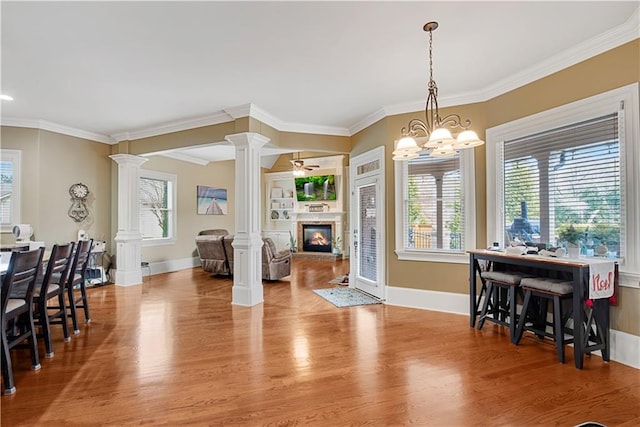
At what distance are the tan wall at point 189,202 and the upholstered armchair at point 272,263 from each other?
270cm

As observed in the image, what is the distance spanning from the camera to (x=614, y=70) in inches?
110

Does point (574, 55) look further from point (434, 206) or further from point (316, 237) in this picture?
point (316, 237)

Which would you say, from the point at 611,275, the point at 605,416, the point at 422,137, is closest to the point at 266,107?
the point at 422,137

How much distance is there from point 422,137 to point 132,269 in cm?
547

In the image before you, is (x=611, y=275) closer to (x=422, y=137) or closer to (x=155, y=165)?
(x=422, y=137)

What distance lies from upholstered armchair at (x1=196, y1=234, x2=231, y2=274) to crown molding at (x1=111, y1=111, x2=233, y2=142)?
2.28 meters

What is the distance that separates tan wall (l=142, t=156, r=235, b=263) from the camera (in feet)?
23.6

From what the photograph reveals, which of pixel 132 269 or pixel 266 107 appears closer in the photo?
pixel 266 107

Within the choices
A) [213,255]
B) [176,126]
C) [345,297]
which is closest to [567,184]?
[345,297]

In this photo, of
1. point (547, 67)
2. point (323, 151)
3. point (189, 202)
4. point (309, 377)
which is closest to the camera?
point (309, 377)

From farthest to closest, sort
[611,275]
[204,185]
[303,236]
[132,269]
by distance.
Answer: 1. [303,236]
2. [204,185]
3. [132,269]
4. [611,275]

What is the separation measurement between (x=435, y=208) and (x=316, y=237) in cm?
640

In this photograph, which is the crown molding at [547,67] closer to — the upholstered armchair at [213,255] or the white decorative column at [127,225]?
the upholstered armchair at [213,255]

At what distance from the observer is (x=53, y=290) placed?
3.14 m
